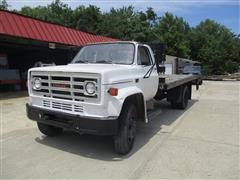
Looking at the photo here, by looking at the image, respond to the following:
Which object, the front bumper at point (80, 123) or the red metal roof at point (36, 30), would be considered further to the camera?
the red metal roof at point (36, 30)

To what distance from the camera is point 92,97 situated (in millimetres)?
4547

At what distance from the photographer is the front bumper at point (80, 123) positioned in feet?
14.5

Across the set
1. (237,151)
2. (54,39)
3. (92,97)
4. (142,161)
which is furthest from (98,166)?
(54,39)

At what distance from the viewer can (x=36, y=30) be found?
527 inches

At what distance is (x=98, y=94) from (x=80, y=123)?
584mm

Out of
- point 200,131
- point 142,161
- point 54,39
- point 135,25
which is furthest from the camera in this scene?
point 135,25

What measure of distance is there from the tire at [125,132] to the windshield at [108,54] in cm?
114

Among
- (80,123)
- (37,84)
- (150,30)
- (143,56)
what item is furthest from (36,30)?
(150,30)

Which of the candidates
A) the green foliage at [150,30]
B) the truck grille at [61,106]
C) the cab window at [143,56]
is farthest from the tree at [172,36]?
the truck grille at [61,106]

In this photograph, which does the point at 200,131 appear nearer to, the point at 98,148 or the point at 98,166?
the point at 98,148

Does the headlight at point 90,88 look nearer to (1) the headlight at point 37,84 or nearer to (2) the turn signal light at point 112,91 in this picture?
(2) the turn signal light at point 112,91

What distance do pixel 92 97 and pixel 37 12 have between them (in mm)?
55263

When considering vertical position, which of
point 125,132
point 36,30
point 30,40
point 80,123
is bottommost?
point 125,132

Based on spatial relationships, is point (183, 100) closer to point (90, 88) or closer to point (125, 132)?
point (125, 132)
